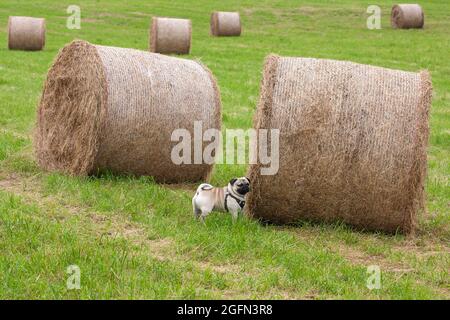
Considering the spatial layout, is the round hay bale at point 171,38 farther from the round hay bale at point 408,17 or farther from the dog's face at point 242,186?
the dog's face at point 242,186

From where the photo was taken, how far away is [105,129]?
29.0 ft

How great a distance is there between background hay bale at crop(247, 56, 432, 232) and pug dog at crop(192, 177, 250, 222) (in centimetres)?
18

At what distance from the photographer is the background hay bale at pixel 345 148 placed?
291 inches

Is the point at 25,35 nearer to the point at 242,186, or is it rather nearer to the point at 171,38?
the point at 171,38

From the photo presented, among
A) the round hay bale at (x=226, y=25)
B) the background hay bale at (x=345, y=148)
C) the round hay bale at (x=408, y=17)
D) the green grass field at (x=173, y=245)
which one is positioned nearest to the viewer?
the green grass field at (x=173, y=245)

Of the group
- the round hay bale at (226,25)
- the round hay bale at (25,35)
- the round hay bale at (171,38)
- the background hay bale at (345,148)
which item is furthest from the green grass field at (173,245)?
the round hay bale at (226,25)

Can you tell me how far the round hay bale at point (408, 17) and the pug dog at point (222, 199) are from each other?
86.4 ft

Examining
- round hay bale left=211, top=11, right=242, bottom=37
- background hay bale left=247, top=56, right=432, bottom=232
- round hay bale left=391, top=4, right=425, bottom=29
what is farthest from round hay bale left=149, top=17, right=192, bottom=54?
background hay bale left=247, top=56, right=432, bottom=232

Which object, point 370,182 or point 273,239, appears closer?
point 273,239

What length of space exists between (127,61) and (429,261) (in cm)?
457

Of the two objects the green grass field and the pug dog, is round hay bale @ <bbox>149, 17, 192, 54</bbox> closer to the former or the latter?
the green grass field

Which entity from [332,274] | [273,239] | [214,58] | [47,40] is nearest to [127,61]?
[273,239]

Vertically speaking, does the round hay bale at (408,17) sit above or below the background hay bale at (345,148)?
above
